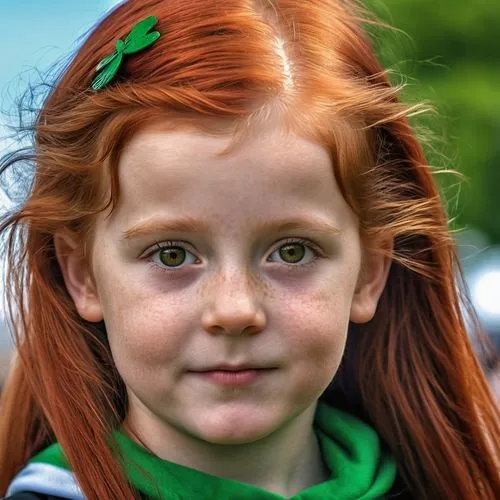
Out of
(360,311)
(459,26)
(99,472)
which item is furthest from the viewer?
(459,26)

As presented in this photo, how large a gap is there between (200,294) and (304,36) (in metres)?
0.62

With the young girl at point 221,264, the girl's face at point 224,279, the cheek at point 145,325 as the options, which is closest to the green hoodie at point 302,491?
the young girl at point 221,264

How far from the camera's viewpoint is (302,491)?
2381mm

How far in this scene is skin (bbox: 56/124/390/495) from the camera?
2.11 m

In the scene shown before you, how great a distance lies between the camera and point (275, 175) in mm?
2123

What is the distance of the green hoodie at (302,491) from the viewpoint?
2.30 metres

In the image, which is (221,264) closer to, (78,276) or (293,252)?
(293,252)

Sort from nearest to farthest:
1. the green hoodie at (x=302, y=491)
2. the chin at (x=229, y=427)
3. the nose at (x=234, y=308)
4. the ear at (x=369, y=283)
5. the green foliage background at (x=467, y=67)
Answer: the nose at (x=234, y=308), the chin at (x=229, y=427), the green hoodie at (x=302, y=491), the ear at (x=369, y=283), the green foliage background at (x=467, y=67)

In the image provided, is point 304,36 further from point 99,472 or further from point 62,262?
point 99,472

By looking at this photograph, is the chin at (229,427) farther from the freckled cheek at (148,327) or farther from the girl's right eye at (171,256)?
the girl's right eye at (171,256)

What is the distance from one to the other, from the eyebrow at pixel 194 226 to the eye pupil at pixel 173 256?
0.05 meters

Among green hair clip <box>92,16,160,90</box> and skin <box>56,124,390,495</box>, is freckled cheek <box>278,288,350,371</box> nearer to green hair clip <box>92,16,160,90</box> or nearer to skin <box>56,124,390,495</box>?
skin <box>56,124,390,495</box>

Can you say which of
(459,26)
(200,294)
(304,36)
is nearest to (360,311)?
(200,294)

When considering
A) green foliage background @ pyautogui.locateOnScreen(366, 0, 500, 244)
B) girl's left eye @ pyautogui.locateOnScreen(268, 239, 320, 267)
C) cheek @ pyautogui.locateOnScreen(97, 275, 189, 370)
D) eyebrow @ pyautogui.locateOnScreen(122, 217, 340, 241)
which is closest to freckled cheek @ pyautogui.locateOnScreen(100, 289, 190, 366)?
cheek @ pyautogui.locateOnScreen(97, 275, 189, 370)
